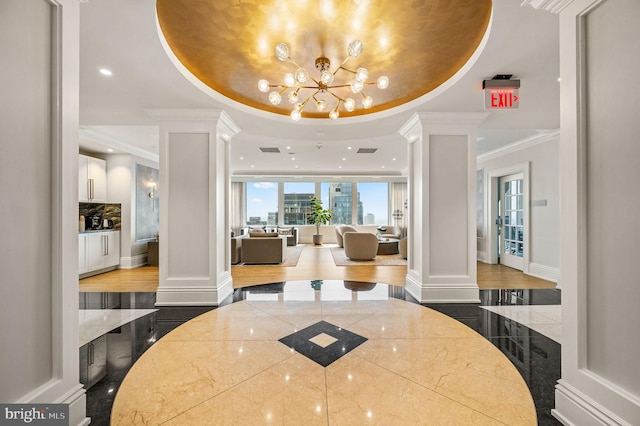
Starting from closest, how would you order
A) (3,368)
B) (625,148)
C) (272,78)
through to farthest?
(3,368)
(625,148)
(272,78)

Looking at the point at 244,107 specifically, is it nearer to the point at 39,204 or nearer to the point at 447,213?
the point at 39,204

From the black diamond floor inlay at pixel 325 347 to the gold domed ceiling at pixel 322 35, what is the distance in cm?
266

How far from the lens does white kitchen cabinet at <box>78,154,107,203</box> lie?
5.36 metres

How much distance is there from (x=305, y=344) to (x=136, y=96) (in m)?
3.31

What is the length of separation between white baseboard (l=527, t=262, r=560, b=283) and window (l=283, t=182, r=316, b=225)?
25.3ft

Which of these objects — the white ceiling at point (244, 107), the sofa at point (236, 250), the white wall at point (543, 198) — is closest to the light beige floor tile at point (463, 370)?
the white ceiling at point (244, 107)

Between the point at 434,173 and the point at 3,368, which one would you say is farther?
the point at 434,173

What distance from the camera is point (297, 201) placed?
1127 cm

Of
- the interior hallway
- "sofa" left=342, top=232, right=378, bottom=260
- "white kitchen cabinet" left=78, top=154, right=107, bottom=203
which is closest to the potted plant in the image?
"sofa" left=342, top=232, right=378, bottom=260

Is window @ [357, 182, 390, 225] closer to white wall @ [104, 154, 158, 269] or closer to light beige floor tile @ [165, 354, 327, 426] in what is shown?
white wall @ [104, 154, 158, 269]

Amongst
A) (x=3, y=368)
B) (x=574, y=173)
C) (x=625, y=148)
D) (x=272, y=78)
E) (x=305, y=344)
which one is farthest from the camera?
(x=272, y=78)

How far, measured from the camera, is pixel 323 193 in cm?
1127

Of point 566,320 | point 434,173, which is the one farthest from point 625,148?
point 434,173

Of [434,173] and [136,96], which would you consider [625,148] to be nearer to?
[434,173]
